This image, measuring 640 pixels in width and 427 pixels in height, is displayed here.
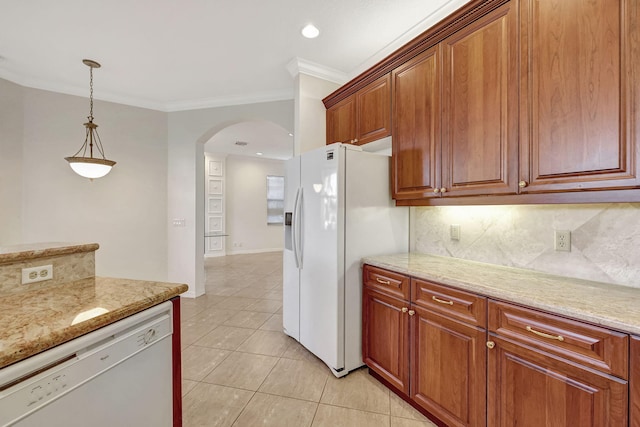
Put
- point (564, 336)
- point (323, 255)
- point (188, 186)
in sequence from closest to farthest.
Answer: point (564, 336)
point (323, 255)
point (188, 186)

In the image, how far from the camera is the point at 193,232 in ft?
Result: 13.4

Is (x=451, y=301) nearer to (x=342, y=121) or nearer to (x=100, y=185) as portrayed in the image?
(x=342, y=121)

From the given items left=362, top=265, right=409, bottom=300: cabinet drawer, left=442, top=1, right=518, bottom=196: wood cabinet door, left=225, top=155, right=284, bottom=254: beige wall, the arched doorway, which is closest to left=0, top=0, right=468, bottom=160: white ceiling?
left=442, top=1, right=518, bottom=196: wood cabinet door

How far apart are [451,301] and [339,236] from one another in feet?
2.82

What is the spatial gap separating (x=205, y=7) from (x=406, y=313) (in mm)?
2615

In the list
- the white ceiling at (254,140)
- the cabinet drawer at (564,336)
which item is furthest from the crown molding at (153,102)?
the cabinet drawer at (564,336)

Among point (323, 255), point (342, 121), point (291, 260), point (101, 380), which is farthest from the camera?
point (342, 121)

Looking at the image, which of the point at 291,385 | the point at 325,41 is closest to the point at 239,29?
the point at 325,41

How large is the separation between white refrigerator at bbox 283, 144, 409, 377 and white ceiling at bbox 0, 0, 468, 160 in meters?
1.05

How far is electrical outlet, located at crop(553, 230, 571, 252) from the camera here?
5.19ft

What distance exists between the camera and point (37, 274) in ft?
4.16

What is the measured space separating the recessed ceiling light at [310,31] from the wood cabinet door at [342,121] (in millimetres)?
615

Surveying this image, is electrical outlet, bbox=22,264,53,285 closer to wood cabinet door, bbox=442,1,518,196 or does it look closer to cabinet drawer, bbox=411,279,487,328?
cabinet drawer, bbox=411,279,487,328

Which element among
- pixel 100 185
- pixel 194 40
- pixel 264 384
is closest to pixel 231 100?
pixel 194 40
